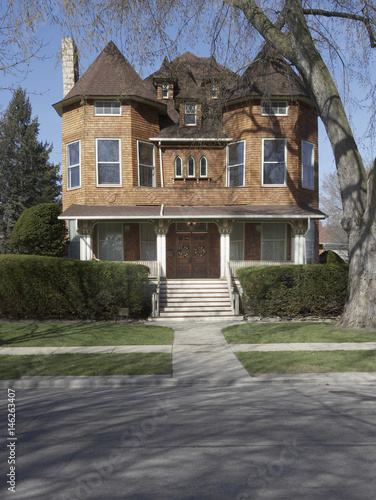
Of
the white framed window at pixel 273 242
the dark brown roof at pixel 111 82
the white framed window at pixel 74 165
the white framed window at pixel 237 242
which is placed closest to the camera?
the dark brown roof at pixel 111 82

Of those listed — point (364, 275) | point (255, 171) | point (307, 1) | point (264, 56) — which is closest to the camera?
point (364, 275)

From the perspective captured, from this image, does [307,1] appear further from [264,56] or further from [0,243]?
[0,243]

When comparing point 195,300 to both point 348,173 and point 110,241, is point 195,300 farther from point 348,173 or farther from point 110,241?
point 348,173

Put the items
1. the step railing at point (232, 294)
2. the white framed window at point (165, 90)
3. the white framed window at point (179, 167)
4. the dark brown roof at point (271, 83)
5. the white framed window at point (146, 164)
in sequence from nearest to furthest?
the step railing at point (232, 294)
the dark brown roof at point (271, 83)
the white framed window at point (146, 164)
the white framed window at point (179, 167)
the white framed window at point (165, 90)

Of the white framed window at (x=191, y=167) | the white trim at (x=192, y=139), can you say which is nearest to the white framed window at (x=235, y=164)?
the white trim at (x=192, y=139)

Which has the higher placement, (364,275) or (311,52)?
Answer: (311,52)

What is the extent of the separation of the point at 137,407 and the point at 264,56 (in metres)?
15.2

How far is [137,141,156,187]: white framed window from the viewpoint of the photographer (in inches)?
786

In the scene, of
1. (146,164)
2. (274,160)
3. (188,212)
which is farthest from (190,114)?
(188,212)

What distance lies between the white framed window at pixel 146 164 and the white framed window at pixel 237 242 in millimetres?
4581

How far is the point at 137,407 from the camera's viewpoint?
593cm

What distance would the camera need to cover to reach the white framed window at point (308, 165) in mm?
20031

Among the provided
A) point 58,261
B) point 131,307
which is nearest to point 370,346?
point 131,307

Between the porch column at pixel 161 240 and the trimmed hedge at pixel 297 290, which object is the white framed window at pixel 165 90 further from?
the trimmed hedge at pixel 297 290
